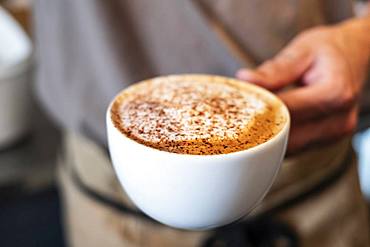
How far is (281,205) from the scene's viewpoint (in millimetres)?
639

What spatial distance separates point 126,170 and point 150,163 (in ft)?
0.10

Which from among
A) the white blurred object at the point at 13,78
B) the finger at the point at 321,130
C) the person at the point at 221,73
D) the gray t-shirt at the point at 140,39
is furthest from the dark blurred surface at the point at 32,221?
the finger at the point at 321,130

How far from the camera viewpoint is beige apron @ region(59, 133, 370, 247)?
63 centimetres

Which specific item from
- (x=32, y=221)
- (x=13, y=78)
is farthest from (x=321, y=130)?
(x=32, y=221)

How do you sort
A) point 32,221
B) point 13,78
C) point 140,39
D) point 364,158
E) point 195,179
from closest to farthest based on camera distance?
point 195,179 → point 140,39 → point 13,78 → point 32,221 → point 364,158

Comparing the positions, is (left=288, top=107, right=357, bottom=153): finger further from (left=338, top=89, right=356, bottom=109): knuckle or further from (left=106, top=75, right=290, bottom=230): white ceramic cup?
(left=106, top=75, right=290, bottom=230): white ceramic cup

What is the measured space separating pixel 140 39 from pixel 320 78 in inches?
7.6

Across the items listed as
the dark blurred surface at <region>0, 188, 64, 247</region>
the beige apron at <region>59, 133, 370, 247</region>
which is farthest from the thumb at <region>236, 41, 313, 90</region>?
the dark blurred surface at <region>0, 188, 64, 247</region>

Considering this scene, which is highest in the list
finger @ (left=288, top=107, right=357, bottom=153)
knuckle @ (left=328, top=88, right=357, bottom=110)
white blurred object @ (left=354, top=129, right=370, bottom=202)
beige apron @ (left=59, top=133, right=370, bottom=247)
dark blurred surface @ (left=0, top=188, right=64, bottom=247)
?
knuckle @ (left=328, top=88, right=357, bottom=110)

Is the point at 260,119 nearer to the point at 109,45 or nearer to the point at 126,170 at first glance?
the point at 126,170

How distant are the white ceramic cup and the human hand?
0.35 feet

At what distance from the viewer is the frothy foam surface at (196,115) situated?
344 millimetres

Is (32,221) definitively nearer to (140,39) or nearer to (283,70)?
(140,39)

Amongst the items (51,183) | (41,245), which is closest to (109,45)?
(41,245)
